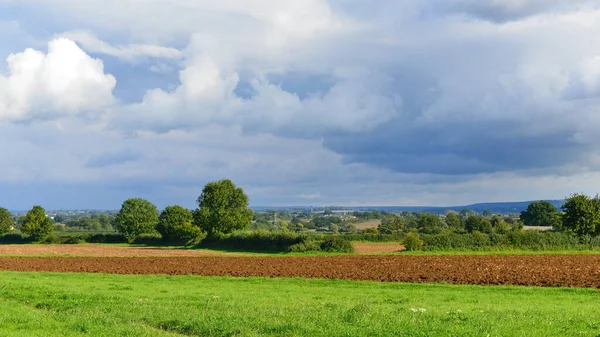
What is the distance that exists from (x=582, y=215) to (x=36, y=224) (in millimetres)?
96982

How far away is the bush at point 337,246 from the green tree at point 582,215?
28785 mm

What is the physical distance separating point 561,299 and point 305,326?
15.2 m

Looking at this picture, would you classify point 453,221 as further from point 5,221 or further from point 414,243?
point 5,221

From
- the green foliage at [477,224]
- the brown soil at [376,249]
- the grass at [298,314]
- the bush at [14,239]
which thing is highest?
the green foliage at [477,224]

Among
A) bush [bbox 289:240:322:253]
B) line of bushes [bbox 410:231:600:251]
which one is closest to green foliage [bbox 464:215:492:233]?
line of bushes [bbox 410:231:600:251]

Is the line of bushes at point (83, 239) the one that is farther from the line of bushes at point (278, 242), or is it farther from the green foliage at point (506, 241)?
the green foliage at point (506, 241)

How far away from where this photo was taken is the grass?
1325 centimetres

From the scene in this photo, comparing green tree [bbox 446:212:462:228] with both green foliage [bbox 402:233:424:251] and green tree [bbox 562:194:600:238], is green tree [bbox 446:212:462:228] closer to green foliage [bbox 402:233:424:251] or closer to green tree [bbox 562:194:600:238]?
green tree [bbox 562:194:600:238]

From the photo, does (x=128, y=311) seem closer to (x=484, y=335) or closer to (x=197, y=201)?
(x=484, y=335)

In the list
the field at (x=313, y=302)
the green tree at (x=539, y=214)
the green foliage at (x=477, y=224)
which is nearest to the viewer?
the field at (x=313, y=302)

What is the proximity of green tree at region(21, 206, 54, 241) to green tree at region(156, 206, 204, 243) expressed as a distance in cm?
2249

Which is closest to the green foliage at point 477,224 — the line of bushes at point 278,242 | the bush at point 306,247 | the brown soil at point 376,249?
the brown soil at point 376,249

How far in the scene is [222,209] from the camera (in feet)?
305

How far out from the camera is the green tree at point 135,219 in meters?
117
